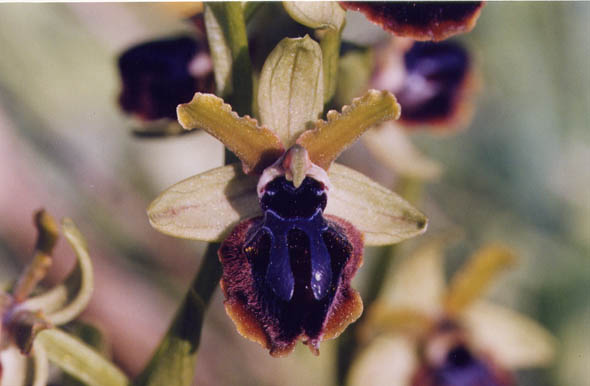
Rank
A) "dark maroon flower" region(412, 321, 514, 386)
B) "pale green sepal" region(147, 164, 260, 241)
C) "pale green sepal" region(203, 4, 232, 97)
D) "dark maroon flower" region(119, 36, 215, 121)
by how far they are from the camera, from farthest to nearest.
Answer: "dark maroon flower" region(412, 321, 514, 386) < "dark maroon flower" region(119, 36, 215, 121) < "pale green sepal" region(203, 4, 232, 97) < "pale green sepal" region(147, 164, 260, 241)

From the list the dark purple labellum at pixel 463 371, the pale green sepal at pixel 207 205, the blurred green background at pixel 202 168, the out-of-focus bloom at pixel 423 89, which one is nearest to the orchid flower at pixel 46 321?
the pale green sepal at pixel 207 205

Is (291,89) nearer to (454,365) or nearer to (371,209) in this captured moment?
(371,209)

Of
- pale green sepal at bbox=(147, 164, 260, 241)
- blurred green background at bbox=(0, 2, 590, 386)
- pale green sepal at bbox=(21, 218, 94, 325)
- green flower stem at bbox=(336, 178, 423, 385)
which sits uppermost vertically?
pale green sepal at bbox=(147, 164, 260, 241)

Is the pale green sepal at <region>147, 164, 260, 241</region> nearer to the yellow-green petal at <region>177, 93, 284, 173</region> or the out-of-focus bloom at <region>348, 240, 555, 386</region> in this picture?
the yellow-green petal at <region>177, 93, 284, 173</region>

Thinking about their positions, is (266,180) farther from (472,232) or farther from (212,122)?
(472,232)

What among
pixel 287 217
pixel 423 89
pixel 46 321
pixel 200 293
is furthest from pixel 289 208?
pixel 423 89

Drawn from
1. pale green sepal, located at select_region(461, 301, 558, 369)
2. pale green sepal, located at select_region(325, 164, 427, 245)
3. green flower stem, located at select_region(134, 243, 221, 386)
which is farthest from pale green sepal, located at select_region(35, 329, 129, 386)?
pale green sepal, located at select_region(461, 301, 558, 369)

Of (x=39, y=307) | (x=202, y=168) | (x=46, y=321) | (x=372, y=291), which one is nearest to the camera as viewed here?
(x=46, y=321)
